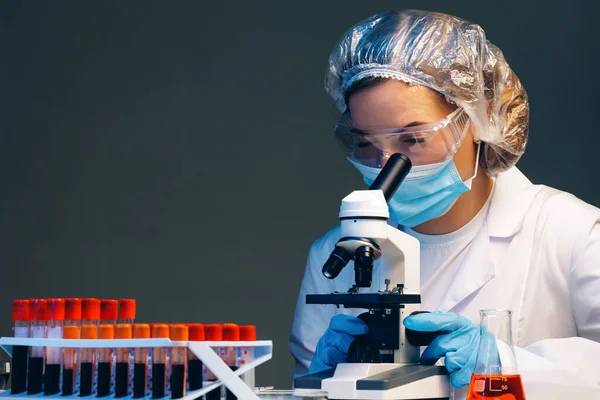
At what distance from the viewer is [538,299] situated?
2242 millimetres

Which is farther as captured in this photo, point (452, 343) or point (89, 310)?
point (452, 343)

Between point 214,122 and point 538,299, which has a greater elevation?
point 214,122

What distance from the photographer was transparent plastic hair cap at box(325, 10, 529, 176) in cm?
220

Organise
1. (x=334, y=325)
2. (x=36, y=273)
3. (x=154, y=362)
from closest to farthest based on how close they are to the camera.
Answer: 1. (x=154, y=362)
2. (x=334, y=325)
3. (x=36, y=273)

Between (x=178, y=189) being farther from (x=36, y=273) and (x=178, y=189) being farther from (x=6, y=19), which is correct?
(x=6, y=19)

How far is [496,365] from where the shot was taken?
1299 millimetres

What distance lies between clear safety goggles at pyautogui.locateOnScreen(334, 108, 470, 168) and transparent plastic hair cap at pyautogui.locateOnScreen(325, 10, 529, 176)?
8 centimetres

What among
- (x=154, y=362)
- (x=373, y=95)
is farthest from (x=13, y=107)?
(x=154, y=362)

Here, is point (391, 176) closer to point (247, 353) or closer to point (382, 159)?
point (382, 159)

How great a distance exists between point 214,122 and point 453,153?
5.28 ft

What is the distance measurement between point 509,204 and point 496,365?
1105 millimetres

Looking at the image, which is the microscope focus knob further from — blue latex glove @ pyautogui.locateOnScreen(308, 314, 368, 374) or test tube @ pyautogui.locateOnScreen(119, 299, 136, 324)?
test tube @ pyautogui.locateOnScreen(119, 299, 136, 324)

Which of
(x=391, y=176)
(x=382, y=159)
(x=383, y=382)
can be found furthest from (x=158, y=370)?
(x=382, y=159)

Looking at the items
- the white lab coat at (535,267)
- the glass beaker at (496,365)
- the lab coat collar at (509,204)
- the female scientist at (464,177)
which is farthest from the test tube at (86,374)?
the lab coat collar at (509,204)
